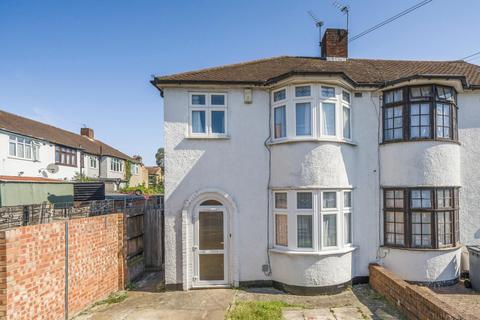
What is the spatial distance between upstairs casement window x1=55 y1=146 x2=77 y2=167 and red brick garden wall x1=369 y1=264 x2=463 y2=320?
2463 centimetres

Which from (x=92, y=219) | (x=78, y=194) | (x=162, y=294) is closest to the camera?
(x=92, y=219)

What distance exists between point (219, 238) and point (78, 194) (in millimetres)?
6134

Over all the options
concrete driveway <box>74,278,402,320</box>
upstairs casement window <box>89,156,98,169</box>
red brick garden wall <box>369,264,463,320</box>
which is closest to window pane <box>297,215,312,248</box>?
concrete driveway <box>74,278,402,320</box>

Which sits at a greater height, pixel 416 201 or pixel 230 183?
pixel 230 183

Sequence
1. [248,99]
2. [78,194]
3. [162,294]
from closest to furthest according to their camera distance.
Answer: [162,294] < [248,99] < [78,194]

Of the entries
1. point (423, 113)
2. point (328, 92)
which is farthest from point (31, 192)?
point (423, 113)

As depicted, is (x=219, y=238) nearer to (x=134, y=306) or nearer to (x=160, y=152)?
(x=134, y=306)

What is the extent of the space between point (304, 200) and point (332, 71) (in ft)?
11.9

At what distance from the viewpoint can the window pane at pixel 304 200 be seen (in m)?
7.98

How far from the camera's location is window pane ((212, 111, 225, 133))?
8.55m

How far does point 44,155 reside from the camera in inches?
862

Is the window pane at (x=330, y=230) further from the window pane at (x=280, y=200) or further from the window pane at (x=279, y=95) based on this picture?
the window pane at (x=279, y=95)

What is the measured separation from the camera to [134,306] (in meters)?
7.20

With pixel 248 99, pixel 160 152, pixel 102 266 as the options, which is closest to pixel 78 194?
pixel 102 266
